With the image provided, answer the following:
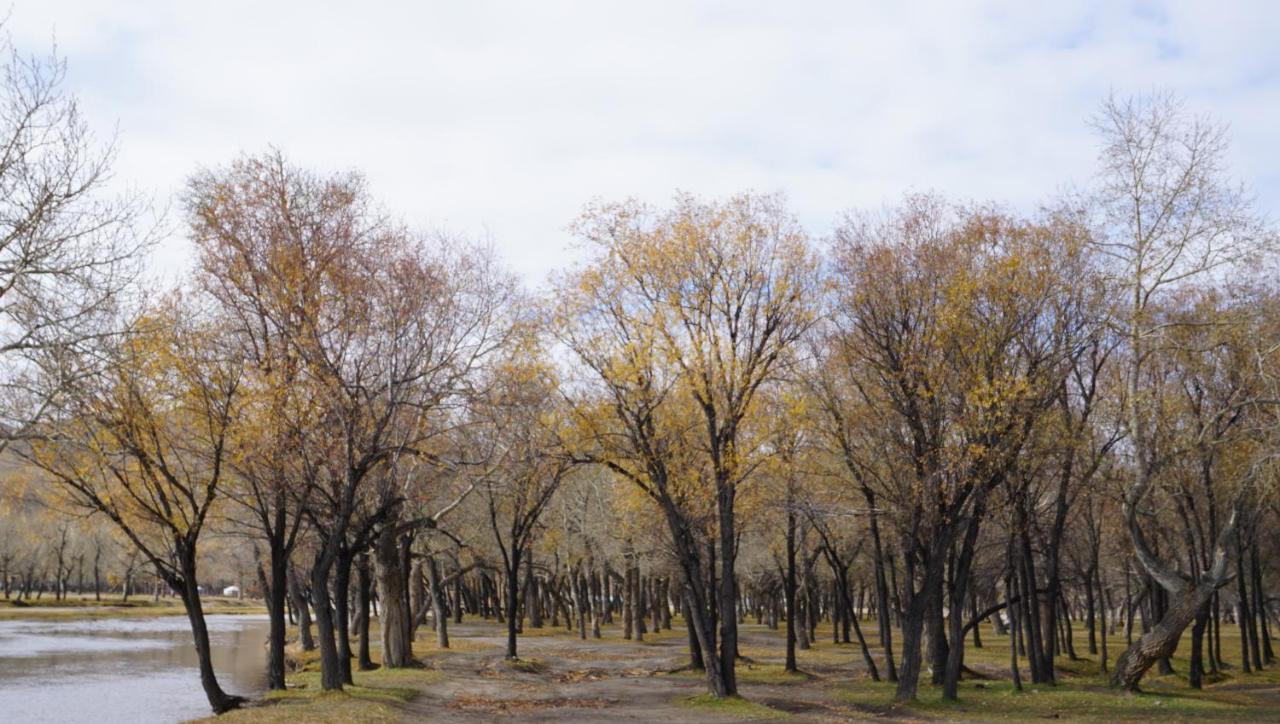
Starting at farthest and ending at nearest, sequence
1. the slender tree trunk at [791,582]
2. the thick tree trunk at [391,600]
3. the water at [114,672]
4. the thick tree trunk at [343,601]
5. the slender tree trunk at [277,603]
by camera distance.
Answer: the slender tree trunk at [791,582]
the thick tree trunk at [391,600]
the water at [114,672]
the thick tree trunk at [343,601]
the slender tree trunk at [277,603]

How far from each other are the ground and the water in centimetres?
340

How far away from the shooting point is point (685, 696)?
28609 millimetres

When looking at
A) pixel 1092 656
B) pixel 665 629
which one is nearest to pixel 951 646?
pixel 1092 656

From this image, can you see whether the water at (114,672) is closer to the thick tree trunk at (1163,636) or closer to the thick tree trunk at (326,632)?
the thick tree trunk at (326,632)

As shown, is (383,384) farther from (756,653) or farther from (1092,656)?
(1092,656)

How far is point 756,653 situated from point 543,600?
41457mm

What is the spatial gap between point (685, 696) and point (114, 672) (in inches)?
948

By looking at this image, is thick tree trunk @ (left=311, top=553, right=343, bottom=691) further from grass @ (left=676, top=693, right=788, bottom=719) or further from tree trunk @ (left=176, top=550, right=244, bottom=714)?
grass @ (left=676, top=693, right=788, bottom=719)

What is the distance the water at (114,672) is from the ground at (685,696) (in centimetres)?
340

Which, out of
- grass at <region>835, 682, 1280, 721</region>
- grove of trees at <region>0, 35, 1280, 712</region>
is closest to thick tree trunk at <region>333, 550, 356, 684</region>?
grove of trees at <region>0, 35, 1280, 712</region>

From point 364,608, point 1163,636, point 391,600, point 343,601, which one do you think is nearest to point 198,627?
point 343,601

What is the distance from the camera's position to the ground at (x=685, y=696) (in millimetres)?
24516

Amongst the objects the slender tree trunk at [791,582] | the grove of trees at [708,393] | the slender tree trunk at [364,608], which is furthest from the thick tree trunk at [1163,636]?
the slender tree trunk at [364,608]

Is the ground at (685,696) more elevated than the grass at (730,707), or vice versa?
the grass at (730,707)
